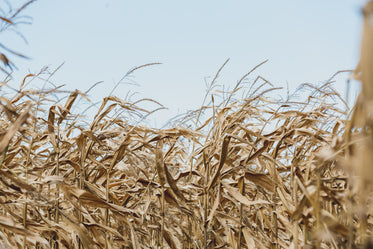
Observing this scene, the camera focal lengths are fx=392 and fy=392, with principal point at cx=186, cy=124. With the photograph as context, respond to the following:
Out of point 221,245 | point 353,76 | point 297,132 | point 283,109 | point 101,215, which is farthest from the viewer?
point 101,215

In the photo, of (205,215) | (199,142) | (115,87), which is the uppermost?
(115,87)

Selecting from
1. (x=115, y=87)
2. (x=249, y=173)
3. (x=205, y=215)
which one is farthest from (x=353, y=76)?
(x=115, y=87)

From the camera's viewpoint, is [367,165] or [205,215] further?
[205,215]

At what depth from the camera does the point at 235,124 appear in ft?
5.53

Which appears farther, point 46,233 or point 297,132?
point 46,233

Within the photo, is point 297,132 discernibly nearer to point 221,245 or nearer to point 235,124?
point 235,124

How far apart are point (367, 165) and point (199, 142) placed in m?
1.28

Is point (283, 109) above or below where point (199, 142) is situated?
above

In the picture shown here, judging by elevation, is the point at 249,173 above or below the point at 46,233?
above

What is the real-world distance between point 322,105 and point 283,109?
226 mm

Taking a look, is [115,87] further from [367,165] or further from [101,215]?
[367,165]

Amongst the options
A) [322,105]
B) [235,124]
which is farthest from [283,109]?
[235,124]

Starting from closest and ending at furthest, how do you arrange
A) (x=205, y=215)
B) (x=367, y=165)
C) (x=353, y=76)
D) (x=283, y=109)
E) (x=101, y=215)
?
(x=367, y=165)
(x=353, y=76)
(x=205, y=215)
(x=283, y=109)
(x=101, y=215)

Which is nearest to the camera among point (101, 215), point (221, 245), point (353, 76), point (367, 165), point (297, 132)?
point (367, 165)
